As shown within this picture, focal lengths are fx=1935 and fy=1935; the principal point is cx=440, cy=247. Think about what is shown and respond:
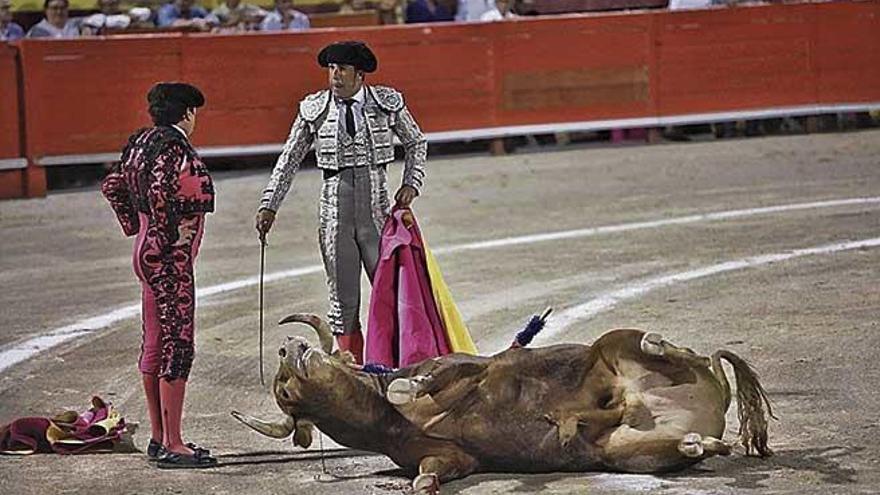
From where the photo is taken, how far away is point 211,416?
7738 mm

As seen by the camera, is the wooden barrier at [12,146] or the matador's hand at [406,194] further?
the wooden barrier at [12,146]

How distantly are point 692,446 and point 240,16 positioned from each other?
11.2m

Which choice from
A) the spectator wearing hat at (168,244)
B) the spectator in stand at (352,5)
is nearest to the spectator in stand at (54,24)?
the spectator in stand at (352,5)

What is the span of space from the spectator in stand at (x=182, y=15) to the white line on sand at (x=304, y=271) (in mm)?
5159

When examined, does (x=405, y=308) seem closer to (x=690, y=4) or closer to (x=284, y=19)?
(x=284, y=19)

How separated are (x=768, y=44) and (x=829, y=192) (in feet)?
13.1

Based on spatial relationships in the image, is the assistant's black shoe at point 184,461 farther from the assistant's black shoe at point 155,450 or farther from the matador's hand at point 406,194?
the matador's hand at point 406,194

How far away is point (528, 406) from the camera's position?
6.43 meters

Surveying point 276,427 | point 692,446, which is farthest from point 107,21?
point 692,446

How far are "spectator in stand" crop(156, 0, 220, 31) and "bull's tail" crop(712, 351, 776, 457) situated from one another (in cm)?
1066

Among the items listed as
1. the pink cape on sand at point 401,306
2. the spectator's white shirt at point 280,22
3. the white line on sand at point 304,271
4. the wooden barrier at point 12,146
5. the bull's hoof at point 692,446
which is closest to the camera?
the bull's hoof at point 692,446

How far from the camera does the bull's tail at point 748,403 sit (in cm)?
645

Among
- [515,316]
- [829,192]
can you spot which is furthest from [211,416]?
[829,192]

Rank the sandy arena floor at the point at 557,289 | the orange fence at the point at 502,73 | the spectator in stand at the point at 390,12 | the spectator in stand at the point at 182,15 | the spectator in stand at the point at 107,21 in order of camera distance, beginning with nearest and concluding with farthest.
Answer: the sandy arena floor at the point at 557,289
the orange fence at the point at 502,73
the spectator in stand at the point at 107,21
the spectator in stand at the point at 182,15
the spectator in stand at the point at 390,12
